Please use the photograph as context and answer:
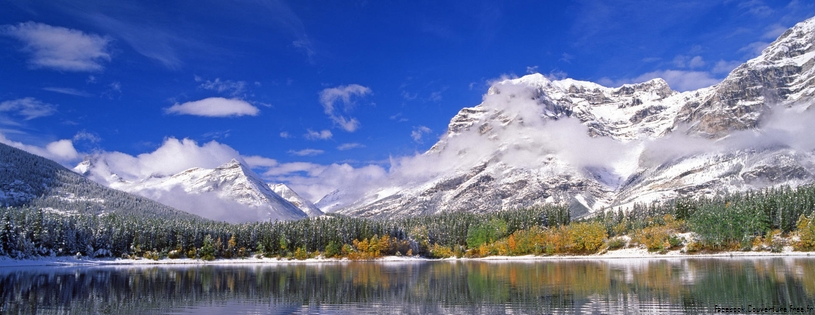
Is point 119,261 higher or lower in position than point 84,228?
lower

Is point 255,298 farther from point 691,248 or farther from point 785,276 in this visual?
point 691,248

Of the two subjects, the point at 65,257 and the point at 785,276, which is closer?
the point at 785,276

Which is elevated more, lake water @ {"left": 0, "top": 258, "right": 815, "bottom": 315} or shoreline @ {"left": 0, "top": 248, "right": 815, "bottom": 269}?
lake water @ {"left": 0, "top": 258, "right": 815, "bottom": 315}

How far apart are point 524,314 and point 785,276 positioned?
50.8m

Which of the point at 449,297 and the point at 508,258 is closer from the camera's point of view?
the point at 449,297

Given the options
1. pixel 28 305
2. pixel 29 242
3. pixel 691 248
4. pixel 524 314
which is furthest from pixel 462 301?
pixel 29 242

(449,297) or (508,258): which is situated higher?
(449,297)

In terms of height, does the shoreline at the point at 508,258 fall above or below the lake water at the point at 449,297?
below

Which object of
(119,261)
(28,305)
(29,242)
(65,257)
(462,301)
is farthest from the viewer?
(119,261)

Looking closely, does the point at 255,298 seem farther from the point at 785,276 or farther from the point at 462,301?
the point at 785,276

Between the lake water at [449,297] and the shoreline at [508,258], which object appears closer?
the lake water at [449,297]

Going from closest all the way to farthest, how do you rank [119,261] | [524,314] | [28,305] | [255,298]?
[524,314] → [28,305] → [255,298] → [119,261]

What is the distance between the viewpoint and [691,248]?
172 metres

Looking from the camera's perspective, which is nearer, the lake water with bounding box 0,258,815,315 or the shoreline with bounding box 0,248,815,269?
the lake water with bounding box 0,258,815,315
